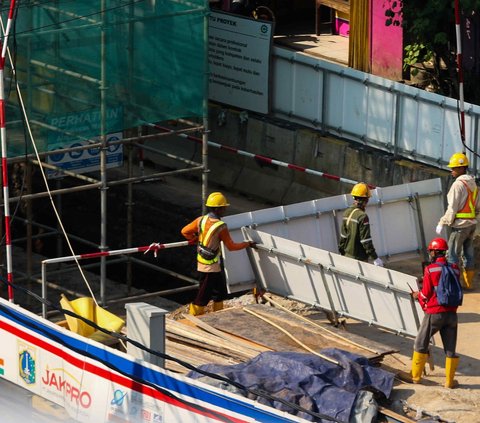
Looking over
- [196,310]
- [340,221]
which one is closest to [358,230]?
[340,221]

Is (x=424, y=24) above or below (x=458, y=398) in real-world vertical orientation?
above

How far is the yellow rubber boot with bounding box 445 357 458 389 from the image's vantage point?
15.1 meters

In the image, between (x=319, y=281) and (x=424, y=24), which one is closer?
(x=319, y=281)

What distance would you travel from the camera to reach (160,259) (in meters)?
23.3

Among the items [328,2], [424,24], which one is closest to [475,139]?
[424,24]

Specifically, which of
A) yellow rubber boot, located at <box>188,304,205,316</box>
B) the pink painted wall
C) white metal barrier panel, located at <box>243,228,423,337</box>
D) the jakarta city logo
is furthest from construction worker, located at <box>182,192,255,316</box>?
the pink painted wall

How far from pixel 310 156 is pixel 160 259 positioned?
284 cm

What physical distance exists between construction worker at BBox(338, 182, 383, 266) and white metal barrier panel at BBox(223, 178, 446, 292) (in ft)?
3.32

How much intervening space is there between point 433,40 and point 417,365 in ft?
27.7

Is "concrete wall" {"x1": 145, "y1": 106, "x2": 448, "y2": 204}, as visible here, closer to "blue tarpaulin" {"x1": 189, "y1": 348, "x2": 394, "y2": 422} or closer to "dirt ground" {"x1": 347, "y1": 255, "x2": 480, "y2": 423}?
"dirt ground" {"x1": 347, "y1": 255, "x2": 480, "y2": 423}

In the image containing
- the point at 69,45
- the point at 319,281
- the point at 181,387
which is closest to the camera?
the point at 181,387

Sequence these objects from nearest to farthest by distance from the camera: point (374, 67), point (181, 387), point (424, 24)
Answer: point (181, 387) → point (424, 24) → point (374, 67)

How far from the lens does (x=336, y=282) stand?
16531 mm

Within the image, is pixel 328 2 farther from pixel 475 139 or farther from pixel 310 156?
pixel 475 139
